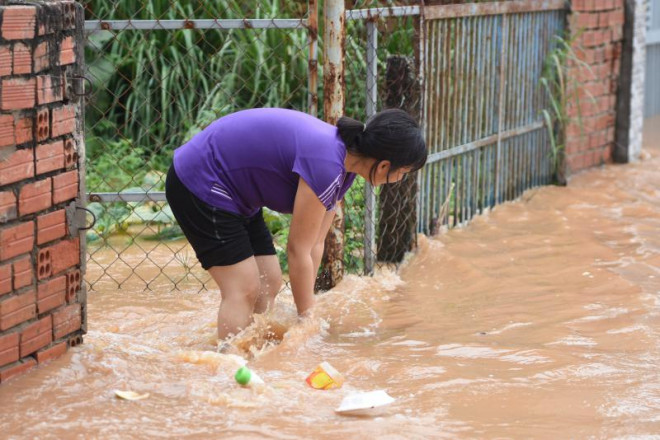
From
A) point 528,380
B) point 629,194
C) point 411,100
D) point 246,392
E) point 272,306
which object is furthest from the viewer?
point 629,194

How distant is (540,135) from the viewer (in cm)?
771

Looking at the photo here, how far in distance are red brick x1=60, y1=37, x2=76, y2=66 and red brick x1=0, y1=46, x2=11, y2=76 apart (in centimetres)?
29

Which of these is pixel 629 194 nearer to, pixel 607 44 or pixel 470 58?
pixel 607 44

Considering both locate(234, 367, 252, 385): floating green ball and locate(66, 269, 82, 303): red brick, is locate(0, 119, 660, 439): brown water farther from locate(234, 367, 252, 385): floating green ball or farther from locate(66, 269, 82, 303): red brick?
locate(66, 269, 82, 303): red brick

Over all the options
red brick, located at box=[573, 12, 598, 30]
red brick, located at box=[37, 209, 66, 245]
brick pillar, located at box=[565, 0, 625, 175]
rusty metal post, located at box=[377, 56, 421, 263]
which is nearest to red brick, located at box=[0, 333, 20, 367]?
red brick, located at box=[37, 209, 66, 245]

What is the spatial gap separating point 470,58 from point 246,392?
3672 millimetres

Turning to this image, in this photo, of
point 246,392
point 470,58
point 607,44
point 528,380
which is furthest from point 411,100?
point 607,44

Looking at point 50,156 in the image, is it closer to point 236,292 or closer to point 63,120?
point 63,120

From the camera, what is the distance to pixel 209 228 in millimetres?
3779

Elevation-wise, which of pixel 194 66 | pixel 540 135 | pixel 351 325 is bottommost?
pixel 351 325

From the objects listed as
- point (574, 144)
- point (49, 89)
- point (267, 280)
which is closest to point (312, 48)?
point (267, 280)

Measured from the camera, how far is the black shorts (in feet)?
12.4

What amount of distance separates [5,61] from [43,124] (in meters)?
0.29

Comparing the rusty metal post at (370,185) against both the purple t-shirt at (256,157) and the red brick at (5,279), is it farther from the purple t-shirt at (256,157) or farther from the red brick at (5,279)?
the red brick at (5,279)
